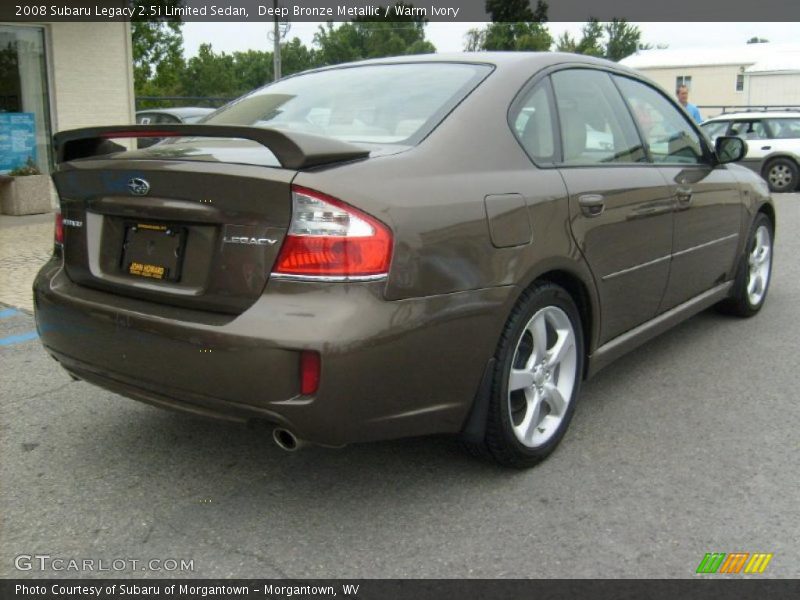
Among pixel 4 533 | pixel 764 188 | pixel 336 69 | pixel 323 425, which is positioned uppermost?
pixel 336 69

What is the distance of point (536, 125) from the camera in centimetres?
325

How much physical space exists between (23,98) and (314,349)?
10138 mm

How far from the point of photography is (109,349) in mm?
2771

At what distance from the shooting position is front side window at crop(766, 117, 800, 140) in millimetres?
15656

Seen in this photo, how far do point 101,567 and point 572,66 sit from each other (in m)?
2.79

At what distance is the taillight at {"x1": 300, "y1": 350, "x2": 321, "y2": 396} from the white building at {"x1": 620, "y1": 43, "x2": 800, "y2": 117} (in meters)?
42.3

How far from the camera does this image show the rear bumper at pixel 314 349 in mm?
2404

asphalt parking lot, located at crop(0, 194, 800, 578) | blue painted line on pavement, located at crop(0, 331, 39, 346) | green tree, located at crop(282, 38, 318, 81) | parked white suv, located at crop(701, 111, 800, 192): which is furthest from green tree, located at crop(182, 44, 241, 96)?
asphalt parking lot, located at crop(0, 194, 800, 578)

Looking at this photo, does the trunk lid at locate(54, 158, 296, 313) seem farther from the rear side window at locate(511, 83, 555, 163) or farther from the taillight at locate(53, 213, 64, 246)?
the rear side window at locate(511, 83, 555, 163)

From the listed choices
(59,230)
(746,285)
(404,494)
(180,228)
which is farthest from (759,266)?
(59,230)

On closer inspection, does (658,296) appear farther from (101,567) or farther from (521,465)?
(101,567)

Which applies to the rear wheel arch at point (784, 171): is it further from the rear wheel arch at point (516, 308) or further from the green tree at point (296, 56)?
the green tree at point (296, 56)

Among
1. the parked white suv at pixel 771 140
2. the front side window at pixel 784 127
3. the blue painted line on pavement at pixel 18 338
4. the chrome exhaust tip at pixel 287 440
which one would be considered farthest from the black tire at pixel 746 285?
the front side window at pixel 784 127

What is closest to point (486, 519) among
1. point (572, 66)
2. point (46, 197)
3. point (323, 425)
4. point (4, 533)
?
point (323, 425)
